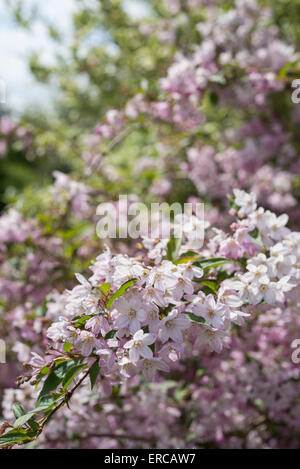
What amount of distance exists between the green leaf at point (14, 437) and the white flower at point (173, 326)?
16.7 inches

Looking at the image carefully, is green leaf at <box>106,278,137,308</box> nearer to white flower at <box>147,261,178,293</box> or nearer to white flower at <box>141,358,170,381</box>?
white flower at <box>147,261,178,293</box>

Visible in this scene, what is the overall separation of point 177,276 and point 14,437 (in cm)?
58

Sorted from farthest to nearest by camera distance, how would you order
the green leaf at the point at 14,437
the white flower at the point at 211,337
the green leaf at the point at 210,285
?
the green leaf at the point at 210,285 → the white flower at the point at 211,337 → the green leaf at the point at 14,437

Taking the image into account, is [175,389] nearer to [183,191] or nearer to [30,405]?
[30,405]

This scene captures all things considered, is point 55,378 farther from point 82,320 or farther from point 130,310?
point 130,310

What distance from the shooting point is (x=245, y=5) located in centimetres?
315

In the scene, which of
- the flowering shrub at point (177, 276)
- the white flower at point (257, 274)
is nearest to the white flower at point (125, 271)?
the flowering shrub at point (177, 276)

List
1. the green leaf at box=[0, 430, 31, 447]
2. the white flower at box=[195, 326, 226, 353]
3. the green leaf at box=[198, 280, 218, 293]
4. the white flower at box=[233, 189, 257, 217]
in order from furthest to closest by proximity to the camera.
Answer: the white flower at box=[233, 189, 257, 217]
the green leaf at box=[198, 280, 218, 293]
the white flower at box=[195, 326, 226, 353]
the green leaf at box=[0, 430, 31, 447]

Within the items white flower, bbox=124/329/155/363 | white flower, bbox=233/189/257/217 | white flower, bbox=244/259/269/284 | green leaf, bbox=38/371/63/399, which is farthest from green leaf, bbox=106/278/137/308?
white flower, bbox=233/189/257/217

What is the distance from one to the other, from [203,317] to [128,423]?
4.22ft

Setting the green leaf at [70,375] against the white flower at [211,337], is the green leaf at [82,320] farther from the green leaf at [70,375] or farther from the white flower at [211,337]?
the white flower at [211,337]

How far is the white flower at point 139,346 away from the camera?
1126 mm

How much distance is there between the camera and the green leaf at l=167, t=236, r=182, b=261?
4.70 feet
